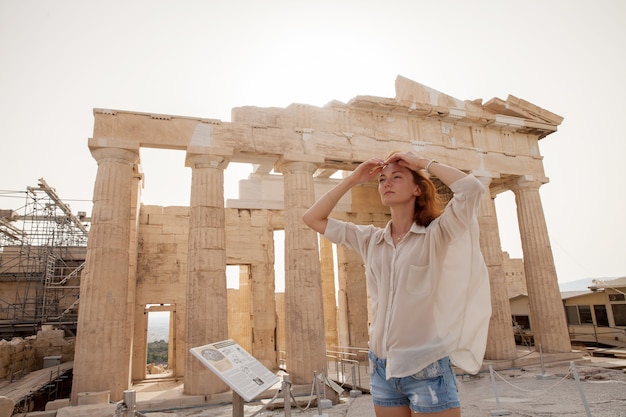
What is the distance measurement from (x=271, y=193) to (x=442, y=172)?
50.8 ft

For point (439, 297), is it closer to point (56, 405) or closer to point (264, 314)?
point (56, 405)

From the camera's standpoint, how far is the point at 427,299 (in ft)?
6.80

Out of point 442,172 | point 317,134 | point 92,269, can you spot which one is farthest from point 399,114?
point 442,172

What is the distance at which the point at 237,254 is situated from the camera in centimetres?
1627

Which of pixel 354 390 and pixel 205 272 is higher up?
pixel 205 272

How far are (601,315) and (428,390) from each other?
21409mm

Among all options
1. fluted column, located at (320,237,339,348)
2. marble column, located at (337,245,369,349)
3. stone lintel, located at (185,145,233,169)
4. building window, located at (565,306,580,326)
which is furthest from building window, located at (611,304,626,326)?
stone lintel, located at (185,145,233,169)

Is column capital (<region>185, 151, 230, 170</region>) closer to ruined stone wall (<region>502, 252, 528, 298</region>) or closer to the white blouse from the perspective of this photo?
the white blouse

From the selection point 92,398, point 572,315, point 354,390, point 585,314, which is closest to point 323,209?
point 354,390

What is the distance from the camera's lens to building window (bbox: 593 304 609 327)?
61.3 ft

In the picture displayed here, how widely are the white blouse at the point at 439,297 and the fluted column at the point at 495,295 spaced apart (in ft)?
43.1

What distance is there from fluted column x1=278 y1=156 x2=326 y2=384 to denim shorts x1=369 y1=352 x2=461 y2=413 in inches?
387

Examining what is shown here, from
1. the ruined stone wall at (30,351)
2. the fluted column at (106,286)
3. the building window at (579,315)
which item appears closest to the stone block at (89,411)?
the fluted column at (106,286)

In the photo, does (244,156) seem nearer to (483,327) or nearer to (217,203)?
(217,203)
